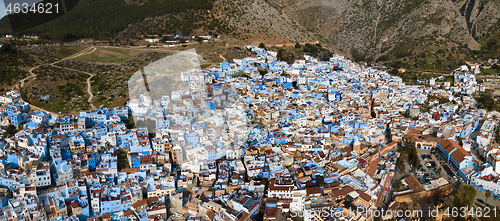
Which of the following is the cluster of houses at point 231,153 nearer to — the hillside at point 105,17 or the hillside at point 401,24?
the hillside at point 105,17

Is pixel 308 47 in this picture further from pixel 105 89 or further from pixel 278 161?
pixel 278 161

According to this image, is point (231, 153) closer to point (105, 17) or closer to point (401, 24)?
point (105, 17)

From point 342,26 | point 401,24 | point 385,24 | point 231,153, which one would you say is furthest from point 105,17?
point 401,24

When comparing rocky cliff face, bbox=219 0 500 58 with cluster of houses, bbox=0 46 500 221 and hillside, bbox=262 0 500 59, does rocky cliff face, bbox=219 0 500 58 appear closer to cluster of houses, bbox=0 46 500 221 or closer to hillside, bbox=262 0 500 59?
hillside, bbox=262 0 500 59

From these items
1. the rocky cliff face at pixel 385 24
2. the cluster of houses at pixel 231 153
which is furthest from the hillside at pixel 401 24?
the cluster of houses at pixel 231 153

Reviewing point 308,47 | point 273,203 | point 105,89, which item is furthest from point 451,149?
point 308,47

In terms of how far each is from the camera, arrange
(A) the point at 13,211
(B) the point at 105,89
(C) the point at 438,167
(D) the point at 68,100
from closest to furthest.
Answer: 1. (A) the point at 13,211
2. (C) the point at 438,167
3. (D) the point at 68,100
4. (B) the point at 105,89

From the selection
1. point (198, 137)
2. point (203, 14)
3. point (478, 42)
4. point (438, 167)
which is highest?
point (203, 14)
